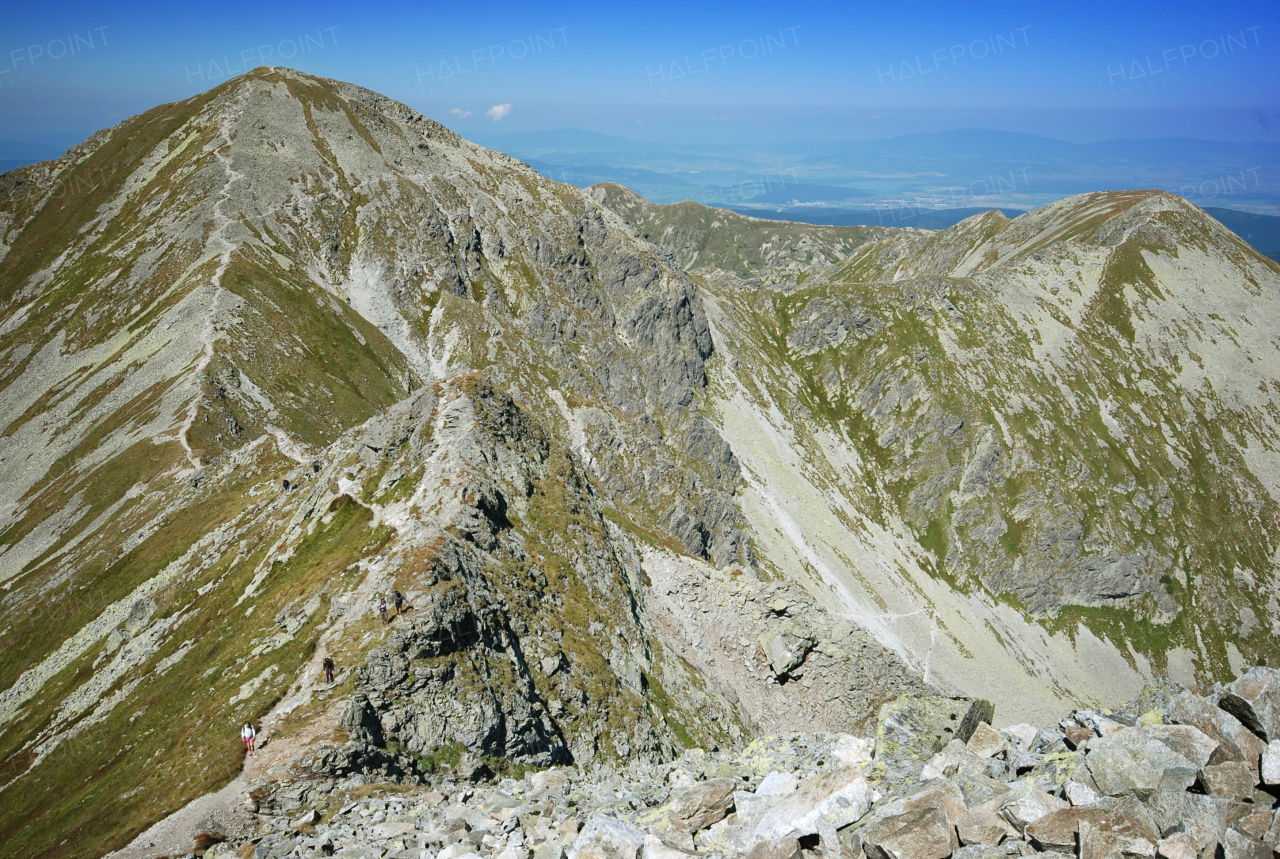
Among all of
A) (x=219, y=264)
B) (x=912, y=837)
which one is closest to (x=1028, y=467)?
(x=912, y=837)

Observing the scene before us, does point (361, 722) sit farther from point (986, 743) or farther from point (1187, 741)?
point (1187, 741)

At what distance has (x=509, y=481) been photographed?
157 feet

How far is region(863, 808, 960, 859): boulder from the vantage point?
1320cm

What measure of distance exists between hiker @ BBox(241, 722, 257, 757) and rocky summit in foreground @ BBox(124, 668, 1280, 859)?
2699 millimetres

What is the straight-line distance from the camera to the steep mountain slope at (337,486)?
32.8 metres

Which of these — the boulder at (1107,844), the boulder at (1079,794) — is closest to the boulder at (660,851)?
the boulder at (1107,844)

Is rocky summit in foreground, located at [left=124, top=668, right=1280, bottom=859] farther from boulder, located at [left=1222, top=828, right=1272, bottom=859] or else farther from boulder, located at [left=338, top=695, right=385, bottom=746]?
boulder, located at [left=338, top=695, right=385, bottom=746]

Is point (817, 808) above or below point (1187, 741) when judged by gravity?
below

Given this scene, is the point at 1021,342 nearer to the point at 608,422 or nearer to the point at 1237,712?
the point at 608,422

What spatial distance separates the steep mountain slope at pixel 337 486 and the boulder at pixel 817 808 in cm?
1840

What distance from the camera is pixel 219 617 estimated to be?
136 feet

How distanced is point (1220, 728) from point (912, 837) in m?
7.90

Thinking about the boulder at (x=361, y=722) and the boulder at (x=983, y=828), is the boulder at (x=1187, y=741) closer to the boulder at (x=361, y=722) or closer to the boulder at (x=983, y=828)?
the boulder at (x=983, y=828)

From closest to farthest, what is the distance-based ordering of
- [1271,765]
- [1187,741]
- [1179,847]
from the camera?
[1179,847] < [1271,765] < [1187,741]
